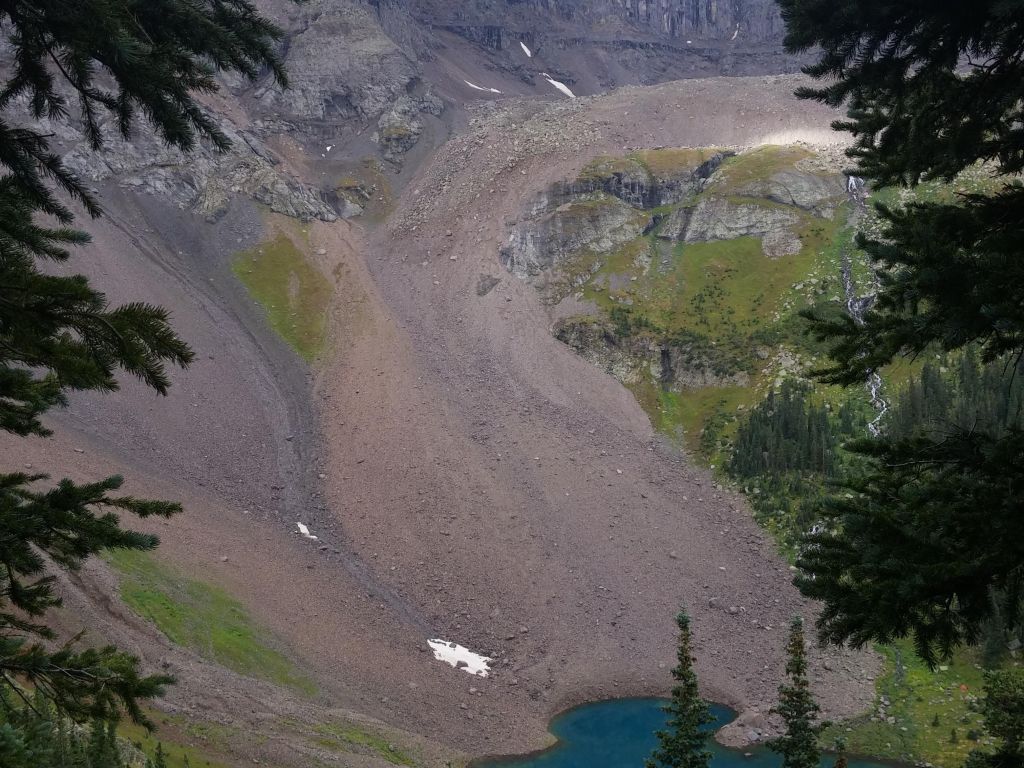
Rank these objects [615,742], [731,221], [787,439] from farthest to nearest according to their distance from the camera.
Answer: [731,221], [787,439], [615,742]

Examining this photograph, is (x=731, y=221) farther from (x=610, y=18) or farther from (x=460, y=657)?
(x=610, y=18)

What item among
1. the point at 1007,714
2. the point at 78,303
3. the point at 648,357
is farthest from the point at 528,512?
the point at 78,303

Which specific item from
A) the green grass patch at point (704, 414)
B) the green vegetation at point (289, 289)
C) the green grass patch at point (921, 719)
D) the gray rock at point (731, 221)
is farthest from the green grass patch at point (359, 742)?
the gray rock at point (731, 221)

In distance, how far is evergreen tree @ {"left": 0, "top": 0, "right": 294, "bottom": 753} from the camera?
5637 millimetres

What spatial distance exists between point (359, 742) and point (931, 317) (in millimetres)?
40301

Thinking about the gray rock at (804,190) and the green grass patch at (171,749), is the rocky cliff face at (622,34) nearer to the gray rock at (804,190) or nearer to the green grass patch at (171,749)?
the gray rock at (804,190)

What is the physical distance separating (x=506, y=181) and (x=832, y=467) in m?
61.8

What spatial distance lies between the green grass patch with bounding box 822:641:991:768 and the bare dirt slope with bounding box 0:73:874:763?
190 centimetres

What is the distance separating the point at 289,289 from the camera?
91.3 metres

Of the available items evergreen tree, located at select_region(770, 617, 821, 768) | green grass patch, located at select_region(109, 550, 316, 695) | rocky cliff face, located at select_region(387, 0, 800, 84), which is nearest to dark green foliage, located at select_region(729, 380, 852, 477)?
green grass patch, located at select_region(109, 550, 316, 695)

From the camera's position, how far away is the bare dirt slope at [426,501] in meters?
50.1

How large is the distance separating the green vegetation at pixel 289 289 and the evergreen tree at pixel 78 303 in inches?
2996

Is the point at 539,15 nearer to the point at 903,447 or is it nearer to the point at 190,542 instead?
the point at 190,542

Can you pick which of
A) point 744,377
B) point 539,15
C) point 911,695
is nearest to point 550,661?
point 911,695
